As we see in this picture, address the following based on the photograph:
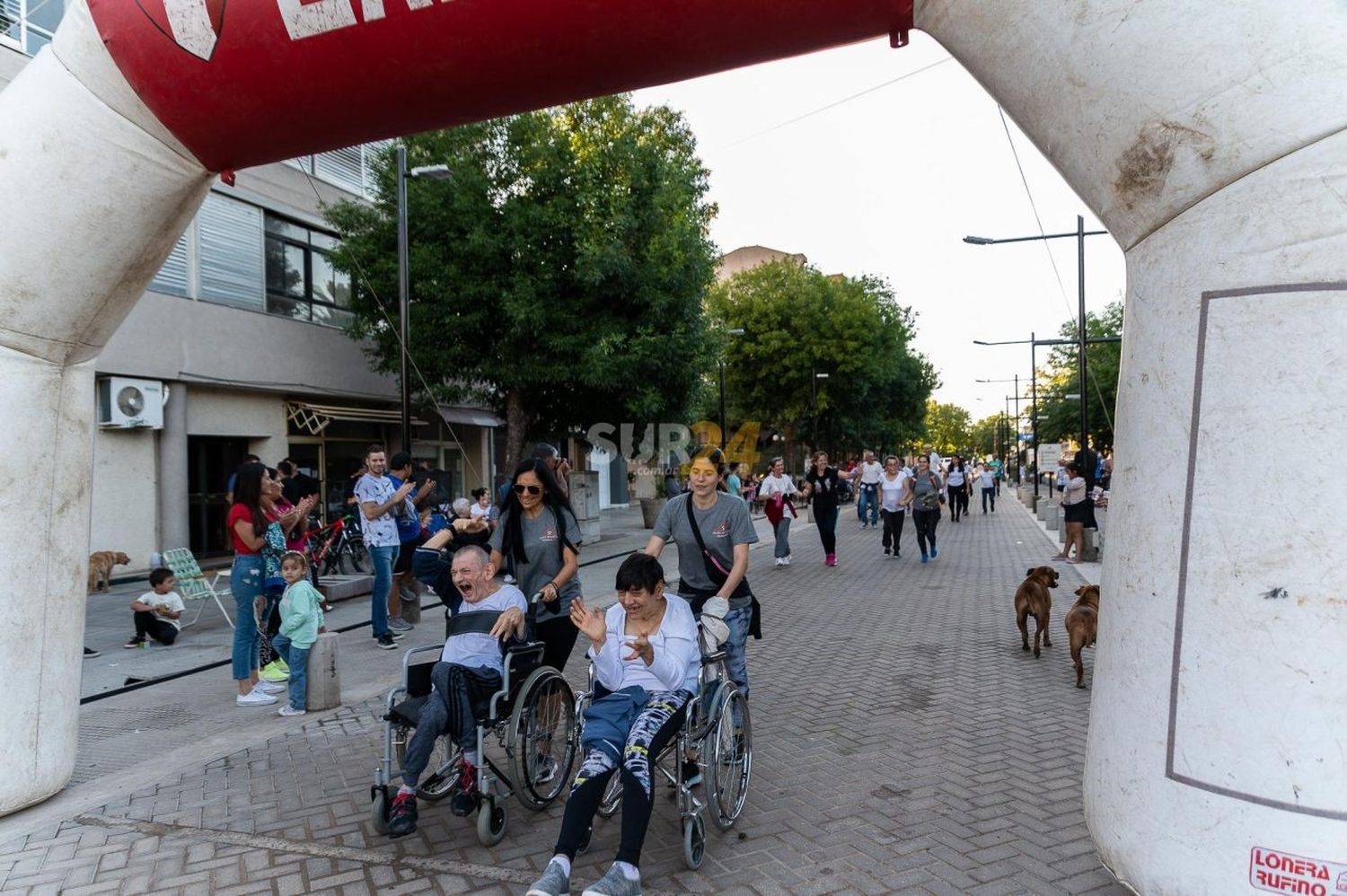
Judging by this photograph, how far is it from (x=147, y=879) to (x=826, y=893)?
111 inches

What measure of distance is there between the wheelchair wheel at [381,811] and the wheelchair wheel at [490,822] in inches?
16.5

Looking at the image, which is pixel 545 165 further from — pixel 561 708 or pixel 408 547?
pixel 561 708

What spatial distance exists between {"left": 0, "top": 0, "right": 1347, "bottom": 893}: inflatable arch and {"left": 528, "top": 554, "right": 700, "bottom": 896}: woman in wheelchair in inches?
63.5

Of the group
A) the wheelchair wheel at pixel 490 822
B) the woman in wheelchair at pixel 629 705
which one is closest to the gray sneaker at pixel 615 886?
the woman in wheelchair at pixel 629 705

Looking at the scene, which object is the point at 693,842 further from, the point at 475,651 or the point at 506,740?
Result: the point at 475,651

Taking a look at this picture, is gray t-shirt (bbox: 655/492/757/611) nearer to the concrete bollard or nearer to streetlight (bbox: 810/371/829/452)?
the concrete bollard

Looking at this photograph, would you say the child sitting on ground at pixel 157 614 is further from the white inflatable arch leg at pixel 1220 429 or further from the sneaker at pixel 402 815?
the white inflatable arch leg at pixel 1220 429

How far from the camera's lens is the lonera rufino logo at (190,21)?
412cm

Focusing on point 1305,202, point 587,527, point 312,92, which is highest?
point 312,92

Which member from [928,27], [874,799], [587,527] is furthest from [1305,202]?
[587,527]

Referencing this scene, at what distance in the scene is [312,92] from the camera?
4.23m

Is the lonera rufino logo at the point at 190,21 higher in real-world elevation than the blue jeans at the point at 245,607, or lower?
higher

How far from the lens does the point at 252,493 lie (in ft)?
21.8

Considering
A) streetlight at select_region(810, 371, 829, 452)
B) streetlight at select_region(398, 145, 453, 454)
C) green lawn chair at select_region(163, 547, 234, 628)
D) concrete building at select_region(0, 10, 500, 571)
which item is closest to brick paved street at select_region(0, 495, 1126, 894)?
green lawn chair at select_region(163, 547, 234, 628)
